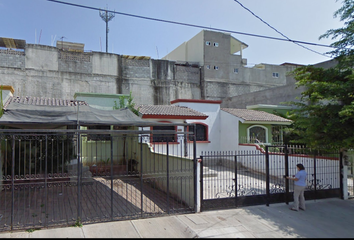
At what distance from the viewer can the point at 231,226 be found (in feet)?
19.8

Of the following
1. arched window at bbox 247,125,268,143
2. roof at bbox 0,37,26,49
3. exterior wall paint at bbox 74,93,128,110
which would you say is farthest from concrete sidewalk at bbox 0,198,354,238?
roof at bbox 0,37,26,49

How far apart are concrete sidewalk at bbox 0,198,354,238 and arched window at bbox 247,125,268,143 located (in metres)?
9.42

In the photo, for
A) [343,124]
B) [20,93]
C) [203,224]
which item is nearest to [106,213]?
[203,224]

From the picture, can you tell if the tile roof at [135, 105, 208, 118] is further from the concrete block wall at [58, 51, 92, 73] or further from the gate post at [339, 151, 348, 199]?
the concrete block wall at [58, 51, 92, 73]

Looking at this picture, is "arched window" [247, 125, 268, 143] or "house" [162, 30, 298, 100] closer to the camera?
"arched window" [247, 125, 268, 143]

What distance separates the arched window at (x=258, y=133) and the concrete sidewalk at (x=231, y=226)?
30.9ft

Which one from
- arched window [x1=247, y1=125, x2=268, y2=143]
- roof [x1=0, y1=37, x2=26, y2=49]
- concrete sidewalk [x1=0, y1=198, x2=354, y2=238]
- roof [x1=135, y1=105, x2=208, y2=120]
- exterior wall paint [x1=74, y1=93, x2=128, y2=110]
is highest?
roof [x1=0, y1=37, x2=26, y2=49]

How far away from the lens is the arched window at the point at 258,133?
16719 millimetres

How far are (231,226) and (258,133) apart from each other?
11673mm

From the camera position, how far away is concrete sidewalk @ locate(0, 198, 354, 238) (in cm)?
550

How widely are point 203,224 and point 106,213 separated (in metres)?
2.53

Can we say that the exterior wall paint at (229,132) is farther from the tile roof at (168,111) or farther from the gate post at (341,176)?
the gate post at (341,176)

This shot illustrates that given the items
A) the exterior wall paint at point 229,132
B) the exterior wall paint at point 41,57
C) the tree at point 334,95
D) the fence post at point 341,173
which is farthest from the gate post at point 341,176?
the exterior wall paint at point 41,57

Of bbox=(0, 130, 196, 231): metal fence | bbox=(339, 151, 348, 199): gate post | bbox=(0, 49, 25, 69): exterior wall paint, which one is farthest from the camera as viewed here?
bbox=(0, 49, 25, 69): exterior wall paint
